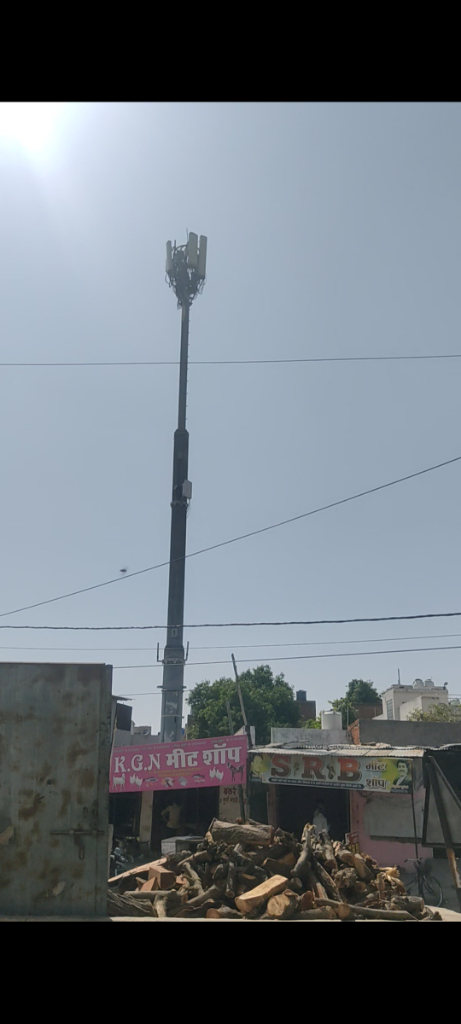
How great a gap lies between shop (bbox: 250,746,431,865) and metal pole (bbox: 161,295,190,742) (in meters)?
11.0

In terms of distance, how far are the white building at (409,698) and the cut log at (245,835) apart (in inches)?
1388

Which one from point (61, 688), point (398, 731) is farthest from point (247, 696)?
point (61, 688)

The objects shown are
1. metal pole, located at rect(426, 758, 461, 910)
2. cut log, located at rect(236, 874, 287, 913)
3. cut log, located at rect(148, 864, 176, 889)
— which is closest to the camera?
metal pole, located at rect(426, 758, 461, 910)

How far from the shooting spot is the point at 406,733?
27203 millimetres

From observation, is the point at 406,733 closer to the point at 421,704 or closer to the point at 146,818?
the point at 146,818

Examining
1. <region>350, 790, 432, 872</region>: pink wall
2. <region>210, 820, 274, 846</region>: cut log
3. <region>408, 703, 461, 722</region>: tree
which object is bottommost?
<region>350, 790, 432, 872</region>: pink wall

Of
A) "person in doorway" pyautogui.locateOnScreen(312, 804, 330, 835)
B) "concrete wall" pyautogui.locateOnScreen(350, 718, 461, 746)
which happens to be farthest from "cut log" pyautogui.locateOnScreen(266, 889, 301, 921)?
"concrete wall" pyautogui.locateOnScreen(350, 718, 461, 746)

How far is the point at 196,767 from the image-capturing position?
18844 millimetres

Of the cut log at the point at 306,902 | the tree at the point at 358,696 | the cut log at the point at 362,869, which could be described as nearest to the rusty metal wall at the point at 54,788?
the cut log at the point at 306,902

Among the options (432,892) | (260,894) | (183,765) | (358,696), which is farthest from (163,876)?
(358,696)

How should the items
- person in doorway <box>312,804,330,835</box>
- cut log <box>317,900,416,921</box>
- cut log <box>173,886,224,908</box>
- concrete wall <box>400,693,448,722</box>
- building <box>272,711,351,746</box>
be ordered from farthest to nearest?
concrete wall <box>400,693,448,722</box>, building <box>272,711,351,746</box>, person in doorway <box>312,804,330,835</box>, cut log <box>173,886,224,908</box>, cut log <box>317,900,416,921</box>

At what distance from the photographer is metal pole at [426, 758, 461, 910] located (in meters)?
7.89

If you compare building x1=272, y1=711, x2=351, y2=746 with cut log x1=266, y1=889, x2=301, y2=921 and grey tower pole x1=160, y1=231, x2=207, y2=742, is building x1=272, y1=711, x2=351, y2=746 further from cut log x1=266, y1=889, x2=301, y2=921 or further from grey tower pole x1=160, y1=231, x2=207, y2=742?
cut log x1=266, y1=889, x2=301, y2=921
